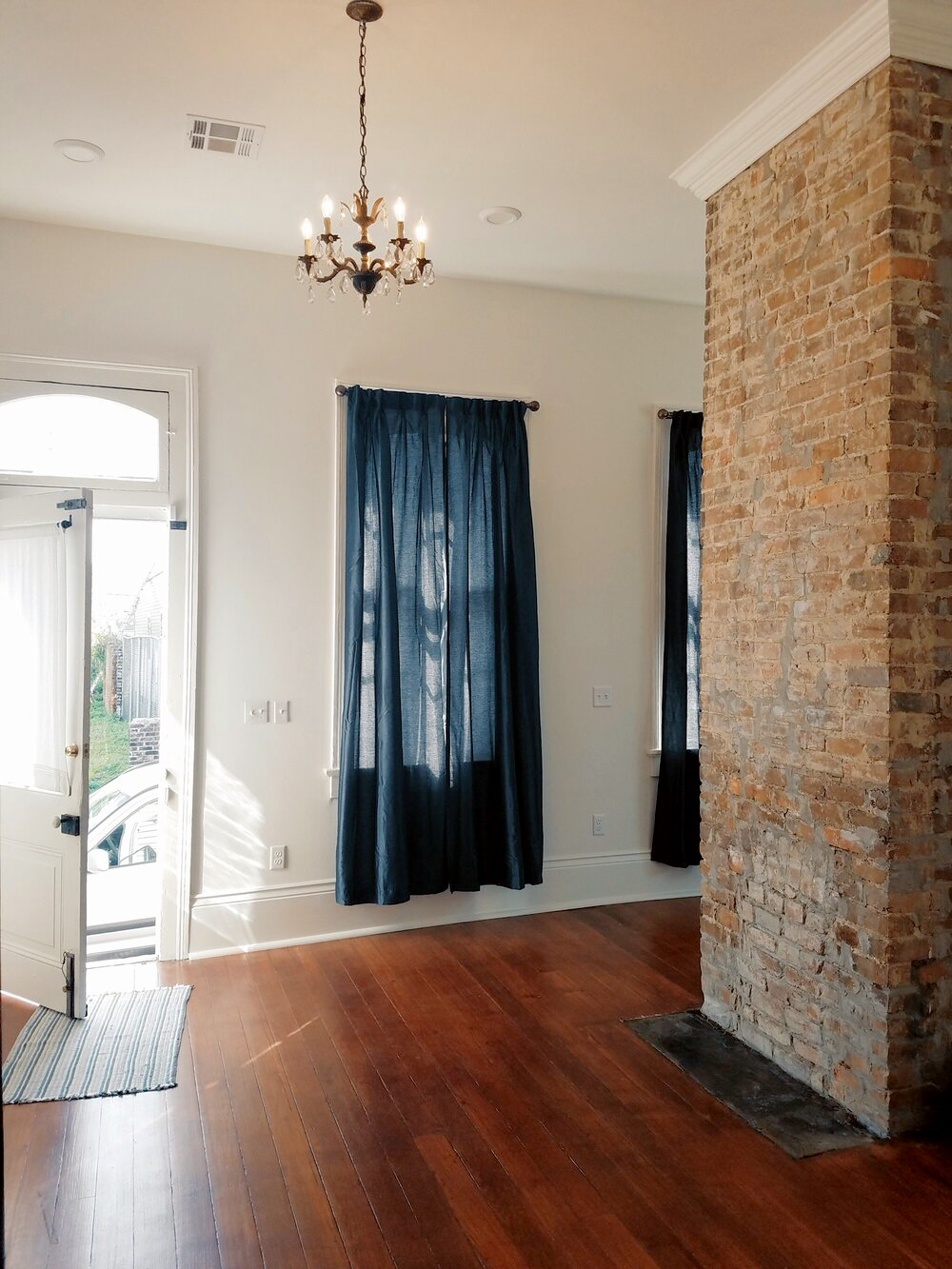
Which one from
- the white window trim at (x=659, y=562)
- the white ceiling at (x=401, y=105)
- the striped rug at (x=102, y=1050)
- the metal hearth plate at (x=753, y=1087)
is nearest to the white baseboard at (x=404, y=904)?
the striped rug at (x=102, y=1050)

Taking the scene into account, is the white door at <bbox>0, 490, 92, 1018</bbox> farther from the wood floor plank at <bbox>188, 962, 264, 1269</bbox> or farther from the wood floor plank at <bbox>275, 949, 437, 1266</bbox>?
the wood floor plank at <bbox>275, 949, 437, 1266</bbox>

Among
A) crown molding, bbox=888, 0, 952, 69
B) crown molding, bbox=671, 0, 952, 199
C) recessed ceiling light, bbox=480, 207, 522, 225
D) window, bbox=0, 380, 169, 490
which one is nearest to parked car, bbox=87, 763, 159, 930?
window, bbox=0, 380, 169, 490

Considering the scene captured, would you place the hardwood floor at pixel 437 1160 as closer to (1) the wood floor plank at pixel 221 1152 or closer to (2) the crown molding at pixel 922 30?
(1) the wood floor plank at pixel 221 1152

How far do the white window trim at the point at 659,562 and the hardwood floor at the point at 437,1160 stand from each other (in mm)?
1664

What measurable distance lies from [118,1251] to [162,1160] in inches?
16.2

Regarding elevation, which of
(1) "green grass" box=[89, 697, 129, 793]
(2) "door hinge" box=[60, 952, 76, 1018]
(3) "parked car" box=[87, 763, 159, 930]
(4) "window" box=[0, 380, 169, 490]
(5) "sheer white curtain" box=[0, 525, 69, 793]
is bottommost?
(2) "door hinge" box=[60, 952, 76, 1018]

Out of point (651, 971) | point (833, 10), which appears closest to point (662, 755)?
point (651, 971)

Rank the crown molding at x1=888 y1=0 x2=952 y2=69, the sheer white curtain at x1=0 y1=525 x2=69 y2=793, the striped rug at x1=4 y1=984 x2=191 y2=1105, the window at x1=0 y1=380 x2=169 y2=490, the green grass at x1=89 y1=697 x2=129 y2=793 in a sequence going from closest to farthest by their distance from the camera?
the crown molding at x1=888 y1=0 x2=952 y2=69 < the striped rug at x1=4 y1=984 x2=191 y2=1105 < the sheer white curtain at x1=0 y1=525 x2=69 y2=793 < the window at x1=0 y1=380 x2=169 y2=490 < the green grass at x1=89 y1=697 x2=129 y2=793

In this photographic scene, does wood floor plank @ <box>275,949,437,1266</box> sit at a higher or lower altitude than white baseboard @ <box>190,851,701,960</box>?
lower

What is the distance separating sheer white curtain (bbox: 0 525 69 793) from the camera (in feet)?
13.0

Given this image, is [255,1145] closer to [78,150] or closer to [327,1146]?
[327,1146]

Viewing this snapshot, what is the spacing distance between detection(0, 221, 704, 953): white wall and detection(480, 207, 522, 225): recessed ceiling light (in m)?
0.75

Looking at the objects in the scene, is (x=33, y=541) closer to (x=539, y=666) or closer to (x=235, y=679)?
(x=235, y=679)

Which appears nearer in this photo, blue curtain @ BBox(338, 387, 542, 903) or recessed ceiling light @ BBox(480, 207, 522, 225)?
A: recessed ceiling light @ BBox(480, 207, 522, 225)
